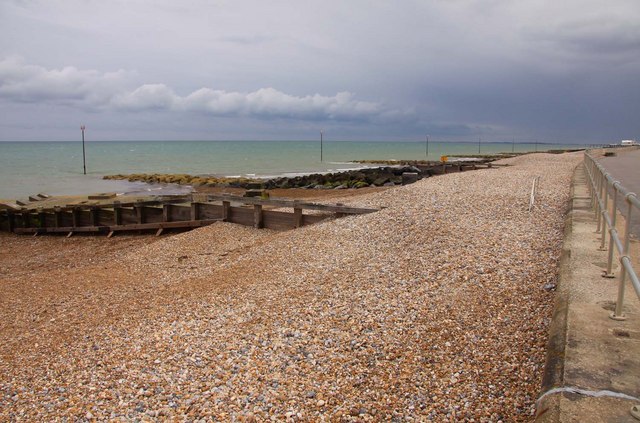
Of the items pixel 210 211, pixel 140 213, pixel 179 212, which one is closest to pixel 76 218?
pixel 140 213

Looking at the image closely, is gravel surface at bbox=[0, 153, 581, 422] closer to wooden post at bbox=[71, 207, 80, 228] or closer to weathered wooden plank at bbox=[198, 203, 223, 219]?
weathered wooden plank at bbox=[198, 203, 223, 219]

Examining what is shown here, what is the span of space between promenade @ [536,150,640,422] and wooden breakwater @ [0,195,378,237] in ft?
20.0

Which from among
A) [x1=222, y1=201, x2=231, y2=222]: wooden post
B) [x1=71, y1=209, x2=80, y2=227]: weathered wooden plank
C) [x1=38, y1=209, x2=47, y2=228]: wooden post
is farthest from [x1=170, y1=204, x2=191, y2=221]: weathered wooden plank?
[x1=38, y1=209, x2=47, y2=228]: wooden post

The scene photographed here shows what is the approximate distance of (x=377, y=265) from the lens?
7090 millimetres

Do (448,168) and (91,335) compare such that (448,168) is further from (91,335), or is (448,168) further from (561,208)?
(91,335)

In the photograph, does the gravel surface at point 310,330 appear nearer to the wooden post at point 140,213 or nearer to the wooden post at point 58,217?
the wooden post at point 140,213

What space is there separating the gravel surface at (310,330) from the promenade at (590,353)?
343 millimetres

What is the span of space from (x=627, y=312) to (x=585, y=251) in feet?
6.94

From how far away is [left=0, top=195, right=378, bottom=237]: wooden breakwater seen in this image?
37.2 ft

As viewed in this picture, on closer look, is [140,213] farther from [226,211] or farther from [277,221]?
[277,221]

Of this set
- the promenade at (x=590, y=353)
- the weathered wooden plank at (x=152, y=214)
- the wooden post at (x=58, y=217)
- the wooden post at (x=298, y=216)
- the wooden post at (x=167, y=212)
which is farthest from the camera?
the wooden post at (x=58, y=217)

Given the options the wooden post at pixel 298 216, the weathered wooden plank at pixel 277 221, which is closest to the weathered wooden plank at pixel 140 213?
the weathered wooden plank at pixel 277 221

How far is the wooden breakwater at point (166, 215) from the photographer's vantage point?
37.2 ft

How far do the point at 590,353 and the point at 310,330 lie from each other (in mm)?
2636
